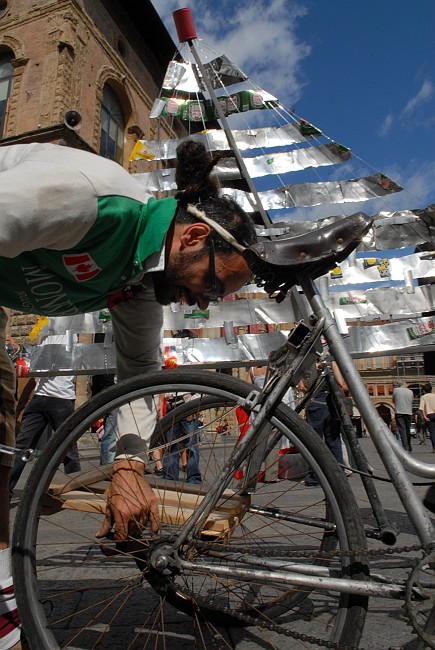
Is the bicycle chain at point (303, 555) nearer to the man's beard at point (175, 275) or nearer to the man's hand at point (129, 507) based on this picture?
the man's hand at point (129, 507)

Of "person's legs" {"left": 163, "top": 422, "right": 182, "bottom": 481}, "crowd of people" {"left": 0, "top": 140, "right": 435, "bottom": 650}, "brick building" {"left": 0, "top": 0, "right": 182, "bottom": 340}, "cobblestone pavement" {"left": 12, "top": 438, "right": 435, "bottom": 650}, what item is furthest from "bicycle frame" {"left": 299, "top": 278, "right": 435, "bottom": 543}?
"brick building" {"left": 0, "top": 0, "right": 182, "bottom": 340}

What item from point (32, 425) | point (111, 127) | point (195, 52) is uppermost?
point (111, 127)

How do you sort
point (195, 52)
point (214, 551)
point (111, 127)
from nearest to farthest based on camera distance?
point (214, 551) → point (195, 52) → point (111, 127)

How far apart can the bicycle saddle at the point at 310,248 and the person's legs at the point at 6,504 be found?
1.04 meters

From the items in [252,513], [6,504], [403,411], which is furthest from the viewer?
[403,411]

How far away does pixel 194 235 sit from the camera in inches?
63.1

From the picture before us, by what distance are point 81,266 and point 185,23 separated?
3543 millimetres

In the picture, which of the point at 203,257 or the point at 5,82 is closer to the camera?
the point at 203,257

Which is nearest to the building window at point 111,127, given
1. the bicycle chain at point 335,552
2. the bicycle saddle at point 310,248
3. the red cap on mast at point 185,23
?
the red cap on mast at point 185,23

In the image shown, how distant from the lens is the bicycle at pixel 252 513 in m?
1.13

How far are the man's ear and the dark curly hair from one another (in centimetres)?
3

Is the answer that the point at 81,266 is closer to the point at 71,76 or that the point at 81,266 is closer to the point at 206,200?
the point at 206,200

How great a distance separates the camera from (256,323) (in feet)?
12.9

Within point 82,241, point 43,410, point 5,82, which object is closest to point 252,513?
point 82,241
